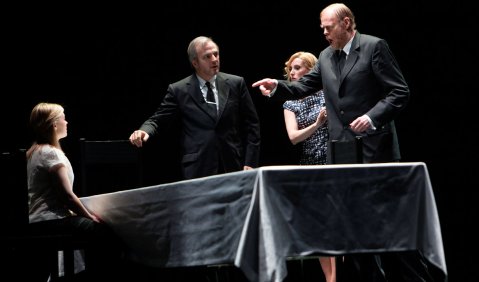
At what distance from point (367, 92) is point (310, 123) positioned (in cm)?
91

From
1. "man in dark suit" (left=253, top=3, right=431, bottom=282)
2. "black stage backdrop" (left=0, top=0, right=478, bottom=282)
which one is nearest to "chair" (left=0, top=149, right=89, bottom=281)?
"man in dark suit" (left=253, top=3, right=431, bottom=282)

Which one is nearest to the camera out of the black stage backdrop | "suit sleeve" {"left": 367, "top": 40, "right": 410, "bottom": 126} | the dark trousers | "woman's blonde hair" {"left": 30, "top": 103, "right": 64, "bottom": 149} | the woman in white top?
the dark trousers

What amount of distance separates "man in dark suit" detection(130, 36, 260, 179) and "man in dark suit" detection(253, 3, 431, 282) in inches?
29.4

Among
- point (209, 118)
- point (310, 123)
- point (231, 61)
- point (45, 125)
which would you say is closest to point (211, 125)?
point (209, 118)

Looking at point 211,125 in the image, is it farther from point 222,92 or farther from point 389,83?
point 389,83

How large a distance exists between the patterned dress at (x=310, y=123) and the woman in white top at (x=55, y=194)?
132cm

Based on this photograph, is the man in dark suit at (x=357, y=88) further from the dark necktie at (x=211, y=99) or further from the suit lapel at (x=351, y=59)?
the dark necktie at (x=211, y=99)

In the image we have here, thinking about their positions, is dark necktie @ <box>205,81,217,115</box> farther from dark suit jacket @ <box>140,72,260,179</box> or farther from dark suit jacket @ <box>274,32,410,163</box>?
dark suit jacket @ <box>274,32,410,163</box>

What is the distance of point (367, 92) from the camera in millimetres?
3660

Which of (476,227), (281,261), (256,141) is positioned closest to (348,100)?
(256,141)

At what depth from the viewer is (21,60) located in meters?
5.45

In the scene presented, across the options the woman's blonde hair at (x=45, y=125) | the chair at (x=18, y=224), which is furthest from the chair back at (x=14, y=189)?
the woman's blonde hair at (x=45, y=125)

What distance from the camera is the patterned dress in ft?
14.6

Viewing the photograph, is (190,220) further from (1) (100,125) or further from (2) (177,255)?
(1) (100,125)
